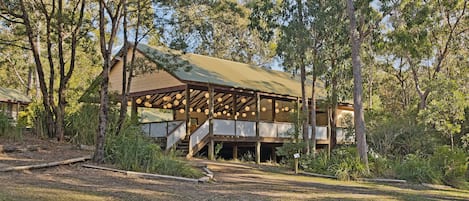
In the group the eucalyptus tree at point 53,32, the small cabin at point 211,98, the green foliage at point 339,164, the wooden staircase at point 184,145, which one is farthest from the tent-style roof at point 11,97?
the green foliage at point 339,164

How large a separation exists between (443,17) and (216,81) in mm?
13419

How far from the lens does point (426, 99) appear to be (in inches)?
936

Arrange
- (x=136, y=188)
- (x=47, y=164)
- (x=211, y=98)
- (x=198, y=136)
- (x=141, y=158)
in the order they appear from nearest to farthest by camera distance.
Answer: (x=136, y=188) → (x=47, y=164) → (x=141, y=158) → (x=198, y=136) → (x=211, y=98)

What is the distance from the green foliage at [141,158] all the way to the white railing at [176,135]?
601cm

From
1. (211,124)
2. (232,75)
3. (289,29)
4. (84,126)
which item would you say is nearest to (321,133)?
(232,75)

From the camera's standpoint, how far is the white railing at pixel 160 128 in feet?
58.2

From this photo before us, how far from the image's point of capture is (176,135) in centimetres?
1709

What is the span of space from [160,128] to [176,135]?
130 cm

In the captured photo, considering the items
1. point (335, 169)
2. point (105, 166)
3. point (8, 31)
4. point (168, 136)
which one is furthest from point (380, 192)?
point (8, 31)

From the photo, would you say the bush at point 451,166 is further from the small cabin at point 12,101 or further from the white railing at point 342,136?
the small cabin at point 12,101

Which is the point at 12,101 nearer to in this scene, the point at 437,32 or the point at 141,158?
the point at 141,158

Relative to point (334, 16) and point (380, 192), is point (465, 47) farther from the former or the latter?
point (380, 192)

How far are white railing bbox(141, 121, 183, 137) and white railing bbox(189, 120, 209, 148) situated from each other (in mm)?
890

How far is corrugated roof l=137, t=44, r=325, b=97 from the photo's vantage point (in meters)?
17.3
